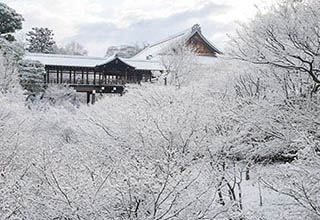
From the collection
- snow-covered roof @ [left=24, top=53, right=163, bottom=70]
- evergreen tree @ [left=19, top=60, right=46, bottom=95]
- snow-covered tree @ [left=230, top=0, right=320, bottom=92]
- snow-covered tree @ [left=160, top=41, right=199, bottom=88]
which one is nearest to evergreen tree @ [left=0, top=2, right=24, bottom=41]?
evergreen tree @ [left=19, top=60, right=46, bottom=95]

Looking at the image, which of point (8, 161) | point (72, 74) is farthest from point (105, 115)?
point (72, 74)

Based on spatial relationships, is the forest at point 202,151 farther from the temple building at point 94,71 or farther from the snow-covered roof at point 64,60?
the snow-covered roof at point 64,60

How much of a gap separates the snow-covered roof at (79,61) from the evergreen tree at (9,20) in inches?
189

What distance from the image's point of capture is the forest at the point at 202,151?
4.78m

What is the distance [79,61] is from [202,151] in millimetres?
17268

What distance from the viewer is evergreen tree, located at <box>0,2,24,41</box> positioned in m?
16.5

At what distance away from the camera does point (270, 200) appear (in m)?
8.62

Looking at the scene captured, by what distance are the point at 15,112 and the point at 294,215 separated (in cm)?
1044

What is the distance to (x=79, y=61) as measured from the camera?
23.9m

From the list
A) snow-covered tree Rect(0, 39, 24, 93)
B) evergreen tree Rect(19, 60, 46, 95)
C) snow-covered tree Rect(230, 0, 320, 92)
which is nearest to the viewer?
snow-covered tree Rect(230, 0, 320, 92)

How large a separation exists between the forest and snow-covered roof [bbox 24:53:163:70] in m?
9.38

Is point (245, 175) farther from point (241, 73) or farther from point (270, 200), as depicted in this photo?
point (241, 73)

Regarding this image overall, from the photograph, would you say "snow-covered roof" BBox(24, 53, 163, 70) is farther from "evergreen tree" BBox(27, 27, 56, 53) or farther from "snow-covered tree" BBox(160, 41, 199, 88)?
"evergreen tree" BBox(27, 27, 56, 53)

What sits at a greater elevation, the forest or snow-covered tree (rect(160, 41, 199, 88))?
snow-covered tree (rect(160, 41, 199, 88))
